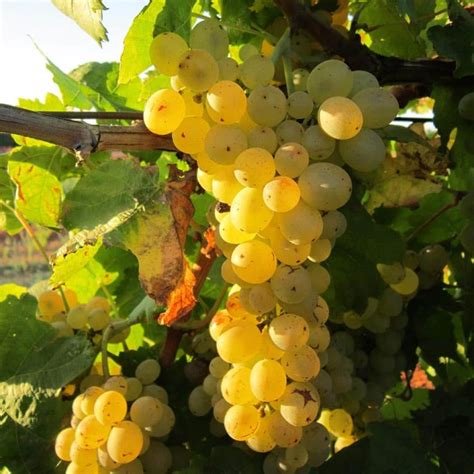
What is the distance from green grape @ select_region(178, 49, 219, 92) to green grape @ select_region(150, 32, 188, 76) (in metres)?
0.02

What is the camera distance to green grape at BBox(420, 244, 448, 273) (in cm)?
106

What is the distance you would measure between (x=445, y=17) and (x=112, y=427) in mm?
907

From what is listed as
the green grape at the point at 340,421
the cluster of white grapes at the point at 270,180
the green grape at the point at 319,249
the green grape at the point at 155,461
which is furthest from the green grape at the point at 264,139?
the green grape at the point at 340,421

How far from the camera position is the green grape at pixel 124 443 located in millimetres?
784

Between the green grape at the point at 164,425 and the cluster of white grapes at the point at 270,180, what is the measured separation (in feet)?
0.52

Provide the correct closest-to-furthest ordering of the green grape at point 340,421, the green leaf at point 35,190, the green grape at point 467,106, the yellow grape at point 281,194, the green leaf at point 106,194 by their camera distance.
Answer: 1. the yellow grape at point 281,194
2. the green leaf at point 106,194
3. the green grape at point 467,106
4. the green leaf at point 35,190
5. the green grape at point 340,421

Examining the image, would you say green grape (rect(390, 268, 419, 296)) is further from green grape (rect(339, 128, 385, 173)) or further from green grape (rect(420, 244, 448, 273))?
green grape (rect(339, 128, 385, 173))

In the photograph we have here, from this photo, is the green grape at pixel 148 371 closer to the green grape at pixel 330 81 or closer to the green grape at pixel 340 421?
the green grape at pixel 340 421

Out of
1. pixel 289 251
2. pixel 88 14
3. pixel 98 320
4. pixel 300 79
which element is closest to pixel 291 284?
pixel 289 251

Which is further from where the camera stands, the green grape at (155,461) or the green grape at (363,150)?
the green grape at (155,461)

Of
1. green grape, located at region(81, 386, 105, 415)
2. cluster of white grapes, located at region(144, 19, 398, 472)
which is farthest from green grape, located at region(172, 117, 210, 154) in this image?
green grape, located at region(81, 386, 105, 415)

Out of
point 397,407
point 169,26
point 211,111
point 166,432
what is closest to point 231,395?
point 166,432

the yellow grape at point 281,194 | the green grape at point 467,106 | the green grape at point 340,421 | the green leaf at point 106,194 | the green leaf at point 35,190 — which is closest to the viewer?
the yellow grape at point 281,194

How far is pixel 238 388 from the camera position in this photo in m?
0.71
